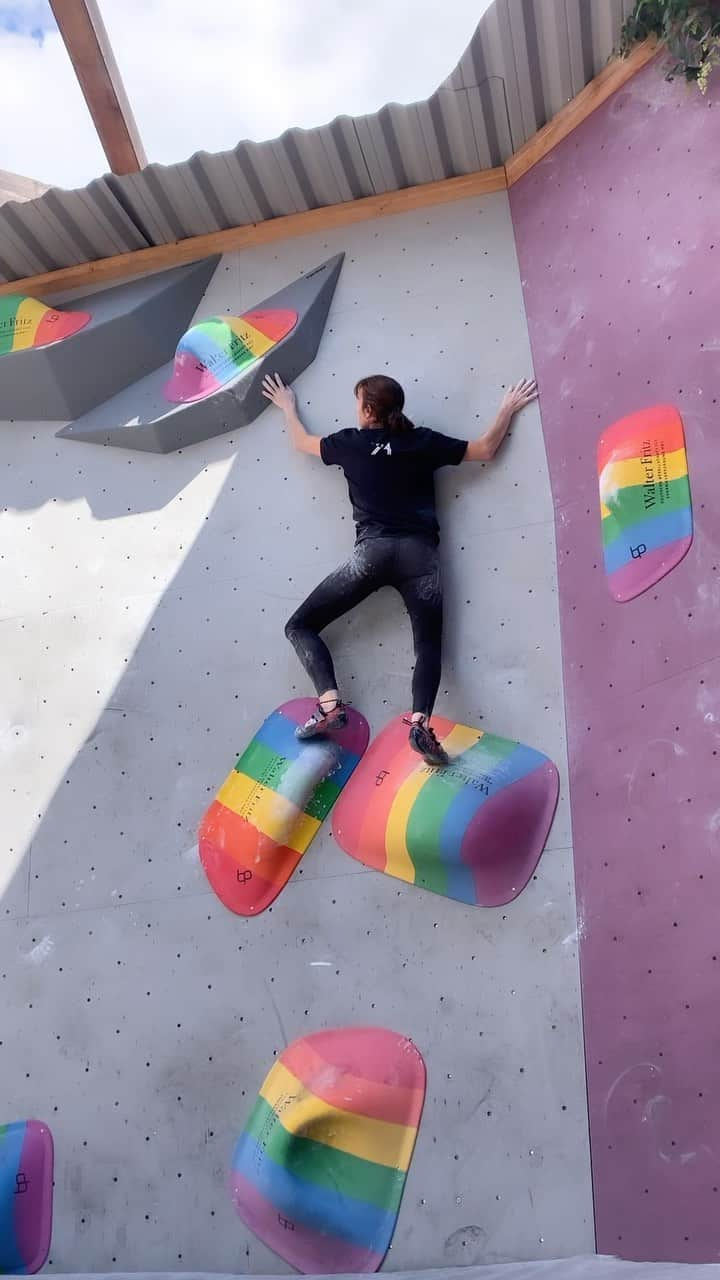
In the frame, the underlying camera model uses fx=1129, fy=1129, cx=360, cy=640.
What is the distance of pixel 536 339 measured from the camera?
290 cm

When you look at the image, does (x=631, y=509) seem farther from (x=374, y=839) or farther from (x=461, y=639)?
(x=374, y=839)

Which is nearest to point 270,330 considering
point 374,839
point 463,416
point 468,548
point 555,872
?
point 463,416

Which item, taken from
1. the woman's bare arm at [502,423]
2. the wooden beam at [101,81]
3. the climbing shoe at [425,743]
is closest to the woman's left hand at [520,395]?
the woman's bare arm at [502,423]

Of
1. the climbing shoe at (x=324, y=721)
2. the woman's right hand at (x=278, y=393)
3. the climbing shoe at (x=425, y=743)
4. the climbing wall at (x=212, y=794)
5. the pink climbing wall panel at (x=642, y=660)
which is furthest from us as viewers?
the woman's right hand at (x=278, y=393)

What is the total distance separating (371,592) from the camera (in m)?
2.74

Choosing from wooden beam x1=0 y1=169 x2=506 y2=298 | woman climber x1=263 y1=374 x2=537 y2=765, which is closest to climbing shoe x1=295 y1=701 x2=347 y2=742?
woman climber x1=263 y1=374 x2=537 y2=765

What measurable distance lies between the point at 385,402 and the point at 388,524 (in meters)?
0.31

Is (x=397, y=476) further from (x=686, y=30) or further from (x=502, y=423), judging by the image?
(x=686, y=30)

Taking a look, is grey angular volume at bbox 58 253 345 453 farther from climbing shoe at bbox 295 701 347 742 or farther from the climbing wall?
climbing shoe at bbox 295 701 347 742

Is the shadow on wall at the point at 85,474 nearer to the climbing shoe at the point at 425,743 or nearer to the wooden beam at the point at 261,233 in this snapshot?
the wooden beam at the point at 261,233

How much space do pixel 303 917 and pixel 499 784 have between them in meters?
0.56

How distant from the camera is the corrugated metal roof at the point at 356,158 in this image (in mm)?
2762

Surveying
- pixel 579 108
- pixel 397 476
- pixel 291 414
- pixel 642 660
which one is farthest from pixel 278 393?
pixel 642 660

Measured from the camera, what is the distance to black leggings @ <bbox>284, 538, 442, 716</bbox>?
8.64 ft
